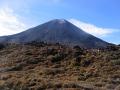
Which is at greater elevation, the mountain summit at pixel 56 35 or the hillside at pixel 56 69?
the mountain summit at pixel 56 35

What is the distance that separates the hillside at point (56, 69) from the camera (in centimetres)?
3216

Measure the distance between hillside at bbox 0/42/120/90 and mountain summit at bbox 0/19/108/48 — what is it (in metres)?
63.3

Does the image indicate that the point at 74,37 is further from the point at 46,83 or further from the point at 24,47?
the point at 46,83

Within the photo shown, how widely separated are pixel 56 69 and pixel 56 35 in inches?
3465

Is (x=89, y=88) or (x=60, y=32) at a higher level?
(x=60, y=32)

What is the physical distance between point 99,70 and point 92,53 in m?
9.31

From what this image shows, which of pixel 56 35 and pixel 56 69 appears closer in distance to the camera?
pixel 56 69

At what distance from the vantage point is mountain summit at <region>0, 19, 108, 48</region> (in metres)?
122

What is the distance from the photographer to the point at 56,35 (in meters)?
129

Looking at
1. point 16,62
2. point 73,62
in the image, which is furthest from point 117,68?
point 16,62

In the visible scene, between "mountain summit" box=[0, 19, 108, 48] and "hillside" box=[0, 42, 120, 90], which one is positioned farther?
"mountain summit" box=[0, 19, 108, 48]

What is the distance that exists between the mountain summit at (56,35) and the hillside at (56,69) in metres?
63.3

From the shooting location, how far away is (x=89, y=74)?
37.2 metres

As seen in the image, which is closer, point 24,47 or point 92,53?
point 92,53
